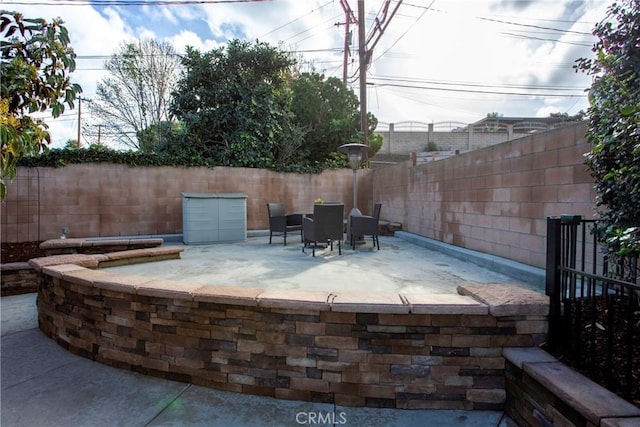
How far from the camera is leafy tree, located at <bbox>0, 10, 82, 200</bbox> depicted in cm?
233

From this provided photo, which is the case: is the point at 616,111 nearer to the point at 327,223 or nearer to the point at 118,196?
the point at 327,223

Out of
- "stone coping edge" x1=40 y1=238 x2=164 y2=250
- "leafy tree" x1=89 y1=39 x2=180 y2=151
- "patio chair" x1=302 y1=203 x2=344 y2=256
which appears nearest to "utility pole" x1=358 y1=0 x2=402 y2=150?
"patio chair" x1=302 y1=203 x2=344 y2=256

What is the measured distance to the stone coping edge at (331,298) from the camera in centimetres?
189

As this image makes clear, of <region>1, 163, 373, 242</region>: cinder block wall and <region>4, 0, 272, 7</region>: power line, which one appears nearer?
<region>1, 163, 373, 242</region>: cinder block wall

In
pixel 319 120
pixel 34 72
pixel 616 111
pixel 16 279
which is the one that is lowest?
pixel 16 279

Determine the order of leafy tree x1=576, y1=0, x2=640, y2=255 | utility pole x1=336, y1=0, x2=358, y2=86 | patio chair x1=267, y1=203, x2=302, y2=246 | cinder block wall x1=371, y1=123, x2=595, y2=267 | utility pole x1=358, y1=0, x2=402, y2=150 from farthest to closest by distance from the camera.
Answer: utility pole x1=336, y1=0, x2=358, y2=86
utility pole x1=358, y1=0, x2=402, y2=150
patio chair x1=267, y1=203, x2=302, y2=246
cinder block wall x1=371, y1=123, x2=595, y2=267
leafy tree x1=576, y1=0, x2=640, y2=255

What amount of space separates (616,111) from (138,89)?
36.7ft

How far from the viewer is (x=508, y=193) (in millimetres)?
3943

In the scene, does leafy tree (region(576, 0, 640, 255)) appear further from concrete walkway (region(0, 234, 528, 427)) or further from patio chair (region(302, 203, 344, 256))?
patio chair (region(302, 203, 344, 256))

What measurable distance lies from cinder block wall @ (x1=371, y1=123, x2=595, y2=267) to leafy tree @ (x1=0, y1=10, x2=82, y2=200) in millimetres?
4497

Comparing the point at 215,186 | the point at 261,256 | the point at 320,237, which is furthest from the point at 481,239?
the point at 215,186

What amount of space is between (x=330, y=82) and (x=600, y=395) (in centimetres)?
1113

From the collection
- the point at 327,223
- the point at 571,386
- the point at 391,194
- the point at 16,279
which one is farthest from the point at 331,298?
the point at 391,194

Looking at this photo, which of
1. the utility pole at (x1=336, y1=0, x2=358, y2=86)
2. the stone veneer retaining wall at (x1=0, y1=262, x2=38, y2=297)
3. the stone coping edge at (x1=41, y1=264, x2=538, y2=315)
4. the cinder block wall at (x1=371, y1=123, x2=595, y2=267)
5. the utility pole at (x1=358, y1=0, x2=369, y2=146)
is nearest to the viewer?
the stone coping edge at (x1=41, y1=264, x2=538, y2=315)
